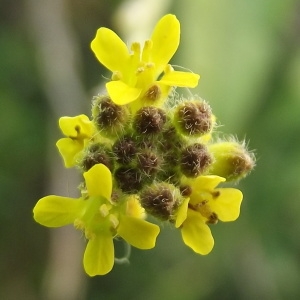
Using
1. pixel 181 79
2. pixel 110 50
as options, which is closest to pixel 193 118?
pixel 181 79

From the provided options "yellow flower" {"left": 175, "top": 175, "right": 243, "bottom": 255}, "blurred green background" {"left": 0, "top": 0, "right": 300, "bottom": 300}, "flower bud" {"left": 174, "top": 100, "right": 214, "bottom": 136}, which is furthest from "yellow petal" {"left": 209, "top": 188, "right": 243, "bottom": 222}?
"blurred green background" {"left": 0, "top": 0, "right": 300, "bottom": 300}

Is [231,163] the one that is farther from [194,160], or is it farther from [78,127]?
[78,127]

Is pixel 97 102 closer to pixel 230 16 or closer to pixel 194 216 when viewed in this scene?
pixel 194 216

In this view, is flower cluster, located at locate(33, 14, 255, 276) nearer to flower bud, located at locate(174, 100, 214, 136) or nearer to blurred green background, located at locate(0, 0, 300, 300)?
flower bud, located at locate(174, 100, 214, 136)

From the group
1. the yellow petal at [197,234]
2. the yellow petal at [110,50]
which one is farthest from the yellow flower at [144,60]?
the yellow petal at [197,234]

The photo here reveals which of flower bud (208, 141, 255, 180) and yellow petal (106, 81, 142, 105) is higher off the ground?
yellow petal (106, 81, 142, 105)
